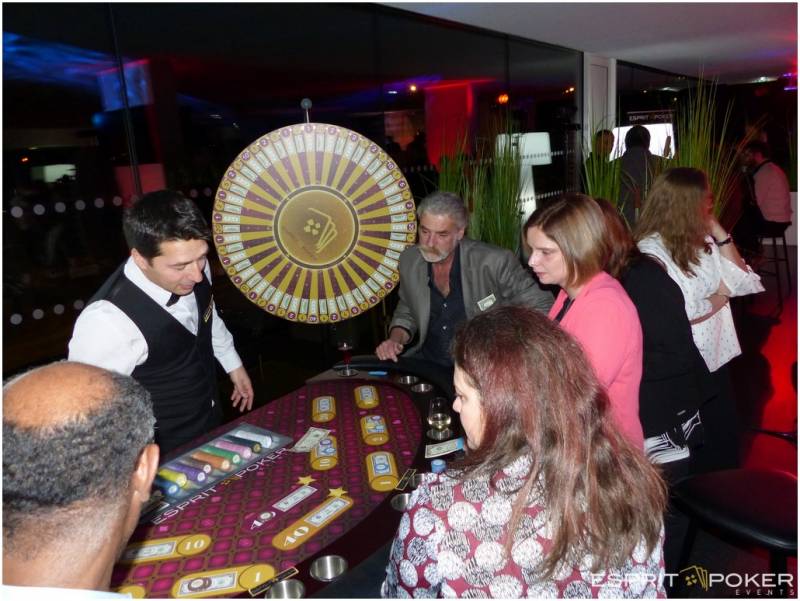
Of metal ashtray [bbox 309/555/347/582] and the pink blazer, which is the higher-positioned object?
the pink blazer

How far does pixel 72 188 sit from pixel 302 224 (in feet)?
3.57

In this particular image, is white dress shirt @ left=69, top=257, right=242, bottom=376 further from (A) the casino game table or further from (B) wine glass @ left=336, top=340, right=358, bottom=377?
(B) wine glass @ left=336, top=340, right=358, bottom=377

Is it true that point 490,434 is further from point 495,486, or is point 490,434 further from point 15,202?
point 15,202

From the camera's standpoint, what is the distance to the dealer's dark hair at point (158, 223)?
203 cm

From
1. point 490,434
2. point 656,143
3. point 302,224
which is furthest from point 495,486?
point 656,143

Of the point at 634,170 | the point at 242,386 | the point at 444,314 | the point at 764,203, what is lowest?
the point at 242,386

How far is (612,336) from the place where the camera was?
5.68 ft

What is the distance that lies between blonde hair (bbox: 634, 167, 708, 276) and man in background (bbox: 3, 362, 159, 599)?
2.31 metres

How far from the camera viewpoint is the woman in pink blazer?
1.74 m

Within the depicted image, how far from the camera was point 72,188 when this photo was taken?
267 centimetres

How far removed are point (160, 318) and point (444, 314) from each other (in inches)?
53.0

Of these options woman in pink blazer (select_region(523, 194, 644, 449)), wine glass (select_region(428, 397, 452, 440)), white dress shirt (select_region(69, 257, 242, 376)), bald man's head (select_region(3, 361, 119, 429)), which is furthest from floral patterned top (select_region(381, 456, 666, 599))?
white dress shirt (select_region(69, 257, 242, 376))

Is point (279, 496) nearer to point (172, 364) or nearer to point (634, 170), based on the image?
point (172, 364)

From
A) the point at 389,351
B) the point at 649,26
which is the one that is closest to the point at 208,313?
the point at 389,351
